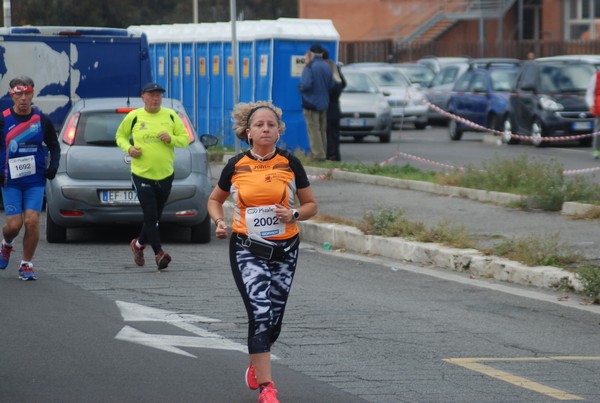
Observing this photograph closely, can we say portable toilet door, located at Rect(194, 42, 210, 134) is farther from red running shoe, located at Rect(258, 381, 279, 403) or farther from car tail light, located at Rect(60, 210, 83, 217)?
red running shoe, located at Rect(258, 381, 279, 403)

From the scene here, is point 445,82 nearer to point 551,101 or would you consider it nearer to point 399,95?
point 399,95

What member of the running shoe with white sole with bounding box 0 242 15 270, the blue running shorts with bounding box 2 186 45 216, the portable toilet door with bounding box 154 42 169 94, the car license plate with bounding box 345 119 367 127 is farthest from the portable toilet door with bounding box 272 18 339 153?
the blue running shorts with bounding box 2 186 45 216

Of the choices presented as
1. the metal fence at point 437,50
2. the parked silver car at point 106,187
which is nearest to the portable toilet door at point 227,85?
the parked silver car at point 106,187

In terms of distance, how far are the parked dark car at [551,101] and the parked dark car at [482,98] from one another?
0.89m

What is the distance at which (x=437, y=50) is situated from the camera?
6288 cm

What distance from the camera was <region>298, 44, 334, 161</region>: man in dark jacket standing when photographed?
74.5 feet

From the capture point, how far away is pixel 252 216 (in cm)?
744

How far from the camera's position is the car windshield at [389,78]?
125ft

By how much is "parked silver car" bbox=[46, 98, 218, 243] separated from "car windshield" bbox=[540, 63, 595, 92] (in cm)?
1508

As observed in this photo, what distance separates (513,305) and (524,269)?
46.4 inches

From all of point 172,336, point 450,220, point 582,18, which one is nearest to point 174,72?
point 450,220

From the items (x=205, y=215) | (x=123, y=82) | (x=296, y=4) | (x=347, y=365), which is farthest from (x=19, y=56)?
A: (x=296, y=4)

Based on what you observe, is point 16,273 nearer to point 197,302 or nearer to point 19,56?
point 197,302

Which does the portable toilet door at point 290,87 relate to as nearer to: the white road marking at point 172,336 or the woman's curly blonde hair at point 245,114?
the white road marking at point 172,336
